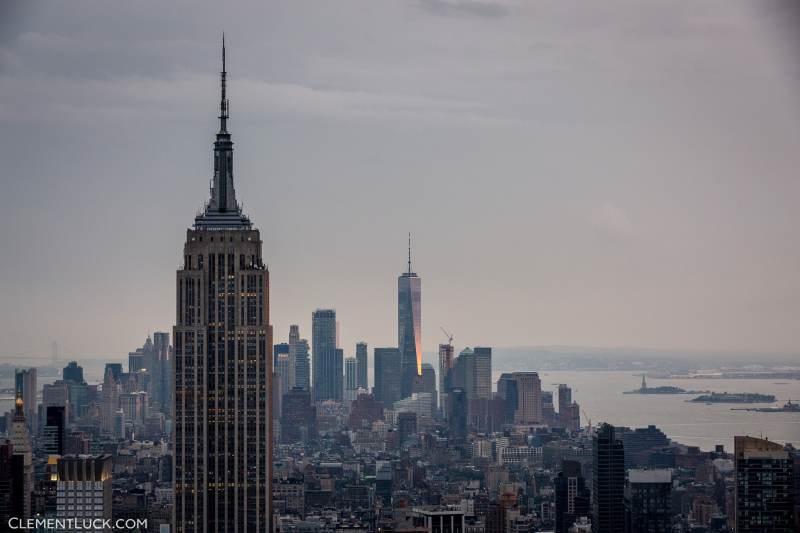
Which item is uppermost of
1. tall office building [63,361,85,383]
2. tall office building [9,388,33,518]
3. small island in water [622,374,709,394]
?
tall office building [63,361,85,383]

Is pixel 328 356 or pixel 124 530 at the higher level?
pixel 328 356

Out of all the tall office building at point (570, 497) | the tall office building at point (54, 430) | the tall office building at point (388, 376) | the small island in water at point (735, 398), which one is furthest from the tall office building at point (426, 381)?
the small island in water at point (735, 398)

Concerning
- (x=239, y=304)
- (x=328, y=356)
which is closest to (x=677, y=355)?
(x=239, y=304)

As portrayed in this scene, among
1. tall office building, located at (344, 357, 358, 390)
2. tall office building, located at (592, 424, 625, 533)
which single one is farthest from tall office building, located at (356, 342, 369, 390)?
tall office building, located at (592, 424, 625, 533)

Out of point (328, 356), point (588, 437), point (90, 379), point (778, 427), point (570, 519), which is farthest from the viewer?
point (328, 356)

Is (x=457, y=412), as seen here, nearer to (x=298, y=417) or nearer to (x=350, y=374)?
(x=350, y=374)

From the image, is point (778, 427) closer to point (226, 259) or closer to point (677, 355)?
point (677, 355)

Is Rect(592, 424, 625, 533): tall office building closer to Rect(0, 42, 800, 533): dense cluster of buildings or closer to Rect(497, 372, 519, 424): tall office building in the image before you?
Rect(0, 42, 800, 533): dense cluster of buildings
